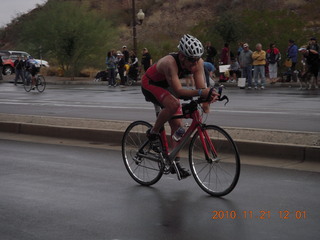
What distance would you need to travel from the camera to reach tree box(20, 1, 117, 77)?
4147 cm

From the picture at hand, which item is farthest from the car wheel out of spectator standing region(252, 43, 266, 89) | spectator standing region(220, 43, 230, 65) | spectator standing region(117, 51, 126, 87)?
spectator standing region(252, 43, 266, 89)

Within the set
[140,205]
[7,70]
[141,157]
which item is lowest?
[7,70]

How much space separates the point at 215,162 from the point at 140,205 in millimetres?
969

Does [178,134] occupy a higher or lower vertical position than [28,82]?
higher

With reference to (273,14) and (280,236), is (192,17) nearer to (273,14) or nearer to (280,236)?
(273,14)

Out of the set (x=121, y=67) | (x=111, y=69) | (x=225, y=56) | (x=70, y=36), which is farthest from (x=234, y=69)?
(x=70, y=36)

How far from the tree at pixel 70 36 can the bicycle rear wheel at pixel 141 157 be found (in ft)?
108

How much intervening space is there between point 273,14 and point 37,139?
74.2ft

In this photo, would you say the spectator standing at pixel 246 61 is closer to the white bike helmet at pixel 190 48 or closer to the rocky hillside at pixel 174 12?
the white bike helmet at pixel 190 48

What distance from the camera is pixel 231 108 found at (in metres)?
18.8

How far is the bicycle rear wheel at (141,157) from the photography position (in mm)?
8438

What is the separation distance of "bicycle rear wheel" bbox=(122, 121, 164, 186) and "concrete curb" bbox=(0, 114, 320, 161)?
2.08m

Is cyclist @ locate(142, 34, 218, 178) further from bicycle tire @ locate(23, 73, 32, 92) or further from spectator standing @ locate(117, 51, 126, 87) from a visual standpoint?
spectator standing @ locate(117, 51, 126, 87)
